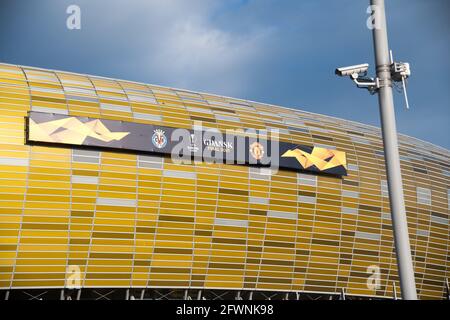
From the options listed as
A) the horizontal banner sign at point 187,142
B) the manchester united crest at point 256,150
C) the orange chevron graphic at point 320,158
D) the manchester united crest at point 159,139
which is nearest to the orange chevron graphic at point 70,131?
the horizontal banner sign at point 187,142

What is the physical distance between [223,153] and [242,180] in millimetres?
2964

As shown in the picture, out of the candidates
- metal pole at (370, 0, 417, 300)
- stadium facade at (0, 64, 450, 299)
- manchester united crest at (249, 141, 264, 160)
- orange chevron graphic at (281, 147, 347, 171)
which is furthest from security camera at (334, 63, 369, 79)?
orange chevron graphic at (281, 147, 347, 171)

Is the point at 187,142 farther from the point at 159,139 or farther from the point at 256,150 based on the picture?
the point at 256,150

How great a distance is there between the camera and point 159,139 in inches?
1866

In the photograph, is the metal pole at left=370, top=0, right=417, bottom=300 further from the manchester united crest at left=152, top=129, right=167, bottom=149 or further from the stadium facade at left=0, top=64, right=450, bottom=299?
the manchester united crest at left=152, top=129, right=167, bottom=149

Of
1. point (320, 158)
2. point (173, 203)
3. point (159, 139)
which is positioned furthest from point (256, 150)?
point (173, 203)

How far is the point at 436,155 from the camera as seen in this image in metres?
68.9

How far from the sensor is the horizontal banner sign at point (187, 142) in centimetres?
4388

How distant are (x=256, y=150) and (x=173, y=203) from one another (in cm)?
990

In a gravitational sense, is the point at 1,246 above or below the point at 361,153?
below

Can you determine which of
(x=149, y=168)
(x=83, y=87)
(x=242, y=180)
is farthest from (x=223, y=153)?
(x=83, y=87)

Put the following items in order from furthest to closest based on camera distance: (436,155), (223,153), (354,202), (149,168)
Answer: (436,155) → (354,202) → (223,153) → (149,168)
